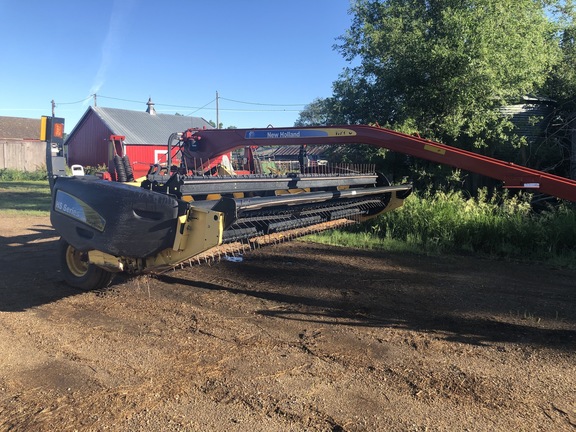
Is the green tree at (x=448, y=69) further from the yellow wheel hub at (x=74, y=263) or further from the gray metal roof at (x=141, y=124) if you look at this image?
the gray metal roof at (x=141, y=124)

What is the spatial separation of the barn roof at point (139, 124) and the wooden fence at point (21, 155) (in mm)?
4814

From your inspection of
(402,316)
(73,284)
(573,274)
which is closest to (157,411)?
(402,316)

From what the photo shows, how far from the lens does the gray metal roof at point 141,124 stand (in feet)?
106

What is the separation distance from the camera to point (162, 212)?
4.05 meters

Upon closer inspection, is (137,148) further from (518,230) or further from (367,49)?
(518,230)

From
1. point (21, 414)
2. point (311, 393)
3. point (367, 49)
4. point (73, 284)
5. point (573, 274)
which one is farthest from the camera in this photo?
point (367, 49)

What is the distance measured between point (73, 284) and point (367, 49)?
9.40 m

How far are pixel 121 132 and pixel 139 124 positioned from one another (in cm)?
235

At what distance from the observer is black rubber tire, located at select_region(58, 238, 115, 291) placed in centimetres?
538

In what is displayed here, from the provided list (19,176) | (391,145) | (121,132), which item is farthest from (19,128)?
(391,145)

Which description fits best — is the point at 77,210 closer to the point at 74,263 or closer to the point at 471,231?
the point at 74,263

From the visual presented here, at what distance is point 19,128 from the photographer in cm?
4484

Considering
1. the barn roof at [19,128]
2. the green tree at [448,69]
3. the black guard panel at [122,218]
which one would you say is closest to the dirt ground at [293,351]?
the black guard panel at [122,218]

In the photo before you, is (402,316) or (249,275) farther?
(249,275)
